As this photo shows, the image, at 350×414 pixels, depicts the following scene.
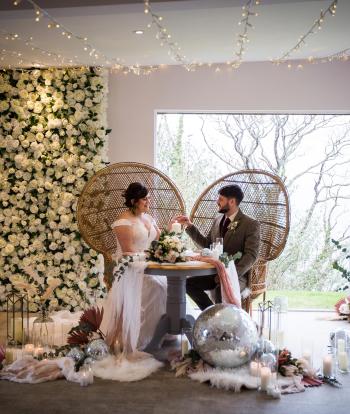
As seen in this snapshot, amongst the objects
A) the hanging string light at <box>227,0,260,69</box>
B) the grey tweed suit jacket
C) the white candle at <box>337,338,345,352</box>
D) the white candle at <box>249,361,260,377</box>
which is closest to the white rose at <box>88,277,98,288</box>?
the grey tweed suit jacket

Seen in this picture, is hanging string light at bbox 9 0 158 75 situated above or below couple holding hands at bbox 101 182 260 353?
above

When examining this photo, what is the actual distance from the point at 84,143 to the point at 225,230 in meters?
2.02

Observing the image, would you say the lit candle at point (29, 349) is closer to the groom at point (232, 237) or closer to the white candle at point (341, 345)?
the groom at point (232, 237)

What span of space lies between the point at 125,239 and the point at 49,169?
1.77 metres

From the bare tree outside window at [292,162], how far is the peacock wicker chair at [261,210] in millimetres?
1296

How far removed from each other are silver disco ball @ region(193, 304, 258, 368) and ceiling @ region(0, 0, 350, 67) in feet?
6.94

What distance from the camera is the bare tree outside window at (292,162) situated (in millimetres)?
7203

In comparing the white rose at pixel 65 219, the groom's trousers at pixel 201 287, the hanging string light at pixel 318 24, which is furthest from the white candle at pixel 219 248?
the white rose at pixel 65 219

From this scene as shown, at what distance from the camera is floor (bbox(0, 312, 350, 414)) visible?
3.78 metres

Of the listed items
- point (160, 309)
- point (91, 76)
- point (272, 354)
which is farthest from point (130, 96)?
point (272, 354)

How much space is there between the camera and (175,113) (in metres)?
6.98

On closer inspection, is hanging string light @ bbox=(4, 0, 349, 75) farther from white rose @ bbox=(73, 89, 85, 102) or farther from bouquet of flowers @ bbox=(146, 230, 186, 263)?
bouquet of flowers @ bbox=(146, 230, 186, 263)

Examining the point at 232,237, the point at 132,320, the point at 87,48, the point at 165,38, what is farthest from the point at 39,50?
the point at 132,320

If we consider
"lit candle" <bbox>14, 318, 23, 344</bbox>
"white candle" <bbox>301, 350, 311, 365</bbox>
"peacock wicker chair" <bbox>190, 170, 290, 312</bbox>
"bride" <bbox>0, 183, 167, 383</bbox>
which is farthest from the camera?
"peacock wicker chair" <bbox>190, 170, 290, 312</bbox>
